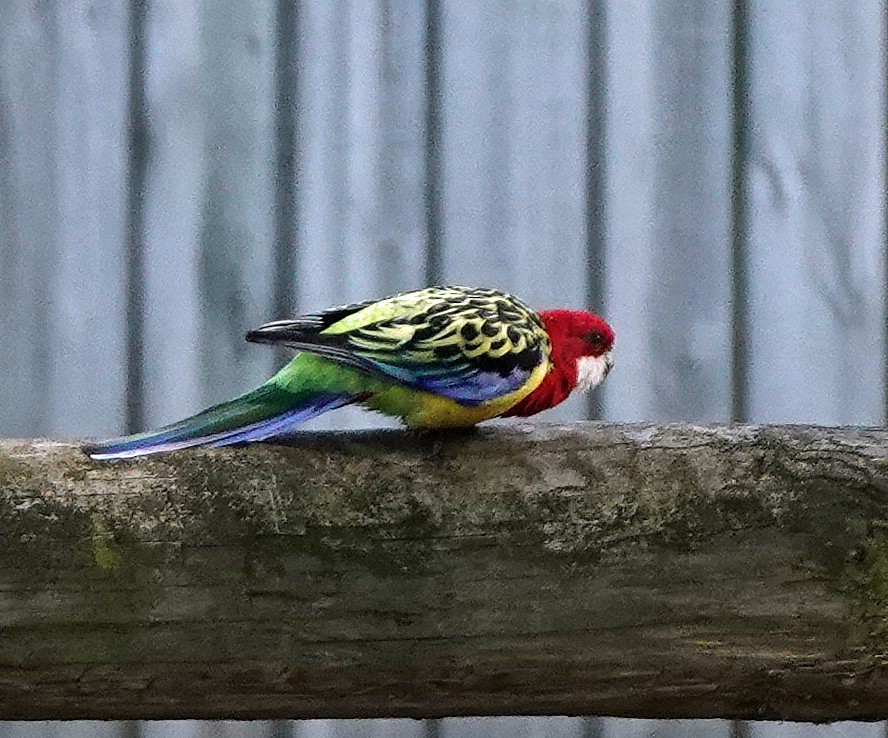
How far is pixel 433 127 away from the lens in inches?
50.8

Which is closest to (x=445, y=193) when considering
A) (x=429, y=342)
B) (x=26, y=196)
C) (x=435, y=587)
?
(x=429, y=342)

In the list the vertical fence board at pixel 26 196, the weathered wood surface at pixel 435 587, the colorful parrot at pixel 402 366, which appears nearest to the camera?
the weathered wood surface at pixel 435 587

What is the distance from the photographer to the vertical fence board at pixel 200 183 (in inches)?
50.3

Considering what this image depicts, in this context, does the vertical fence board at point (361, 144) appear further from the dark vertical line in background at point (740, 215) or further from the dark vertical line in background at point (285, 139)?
the dark vertical line in background at point (740, 215)

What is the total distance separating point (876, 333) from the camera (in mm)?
1310

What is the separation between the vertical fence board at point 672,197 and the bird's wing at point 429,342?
0.38 meters

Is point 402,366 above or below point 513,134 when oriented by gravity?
below

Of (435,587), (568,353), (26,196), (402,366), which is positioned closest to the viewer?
(435,587)

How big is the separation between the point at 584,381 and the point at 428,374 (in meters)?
0.25

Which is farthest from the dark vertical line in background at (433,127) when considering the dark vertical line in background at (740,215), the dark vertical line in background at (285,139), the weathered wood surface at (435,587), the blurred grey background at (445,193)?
the weathered wood surface at (435,587)

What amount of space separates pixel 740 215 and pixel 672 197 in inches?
3.7

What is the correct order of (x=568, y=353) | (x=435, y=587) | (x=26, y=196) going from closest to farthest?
(x=435, y=587) → (x=568, y=353) → (x=26, y=196)

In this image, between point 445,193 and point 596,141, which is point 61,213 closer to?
point 445,193

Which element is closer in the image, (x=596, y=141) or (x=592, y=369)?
(x=592, y=369)
